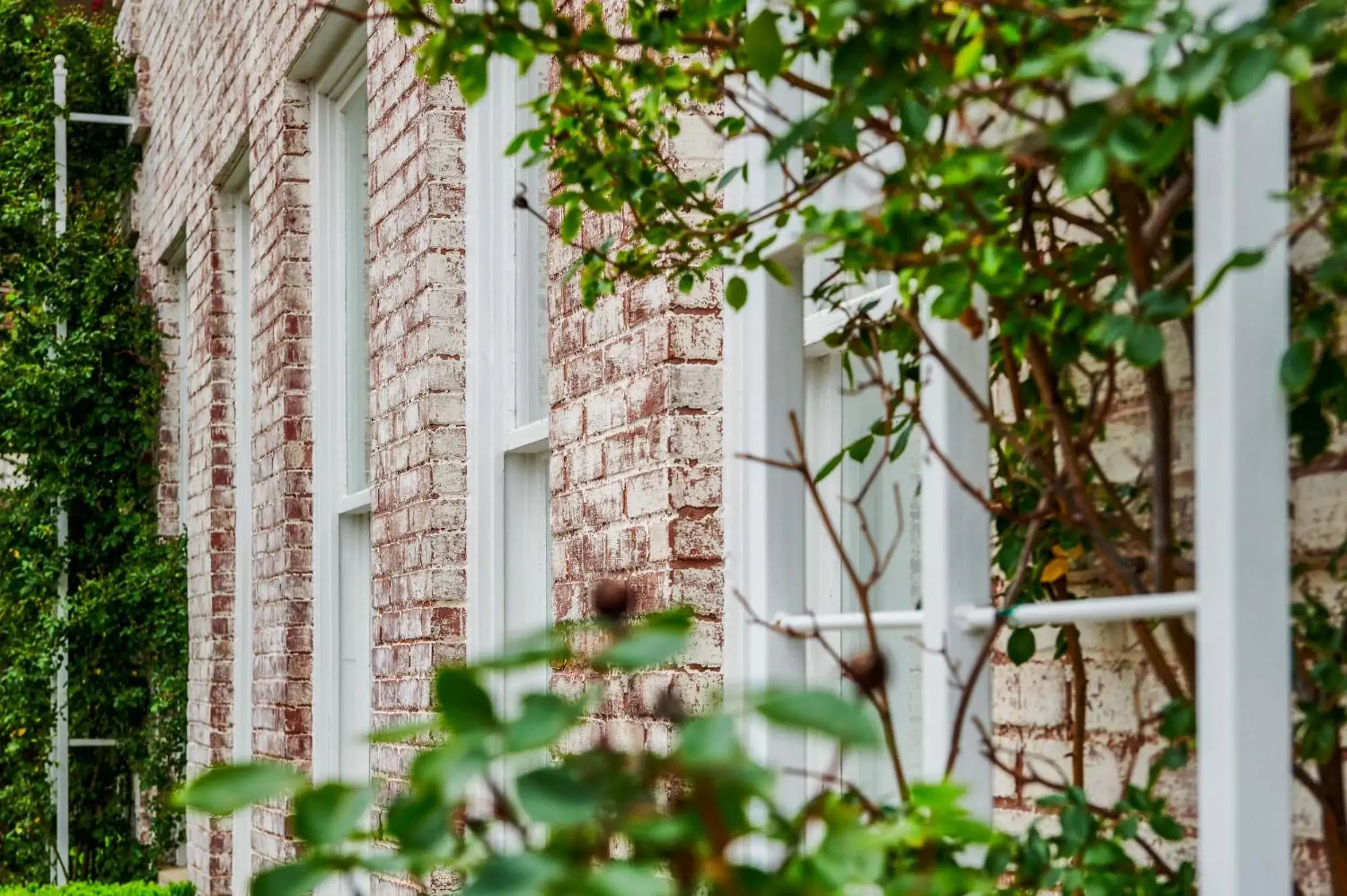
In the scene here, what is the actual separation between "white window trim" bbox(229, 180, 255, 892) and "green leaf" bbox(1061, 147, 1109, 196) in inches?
193

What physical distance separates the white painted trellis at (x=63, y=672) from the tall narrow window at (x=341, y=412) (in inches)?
123

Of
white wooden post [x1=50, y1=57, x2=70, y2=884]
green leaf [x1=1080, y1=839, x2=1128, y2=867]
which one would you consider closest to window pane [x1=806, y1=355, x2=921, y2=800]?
green leaf [x1=1080, y1=839, x2=1128, y2=867]

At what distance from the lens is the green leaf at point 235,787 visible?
86 centimetres

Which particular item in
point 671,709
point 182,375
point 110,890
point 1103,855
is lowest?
point 110,890

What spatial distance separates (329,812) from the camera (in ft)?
2.85

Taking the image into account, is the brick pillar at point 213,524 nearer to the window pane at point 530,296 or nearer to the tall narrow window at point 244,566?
the tall narrow window at point 244,566

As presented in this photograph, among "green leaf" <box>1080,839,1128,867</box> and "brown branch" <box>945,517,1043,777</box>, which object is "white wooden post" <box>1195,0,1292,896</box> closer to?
"green leaf" <box>1080,839,1128,867</box>

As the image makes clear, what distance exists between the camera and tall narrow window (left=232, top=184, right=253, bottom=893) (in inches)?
245

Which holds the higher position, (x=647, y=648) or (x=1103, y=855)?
(x=647, y=648)

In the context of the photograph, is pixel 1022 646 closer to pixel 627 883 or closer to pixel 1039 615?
pixel 1039 615

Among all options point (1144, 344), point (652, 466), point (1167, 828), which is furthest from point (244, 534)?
point (1144, 344)

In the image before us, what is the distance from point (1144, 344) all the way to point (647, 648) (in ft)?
2.67

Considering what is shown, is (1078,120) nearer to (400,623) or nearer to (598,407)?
(598,407)

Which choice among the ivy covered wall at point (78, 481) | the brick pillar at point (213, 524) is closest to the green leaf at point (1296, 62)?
the brick pillar at point (213, 524)
